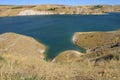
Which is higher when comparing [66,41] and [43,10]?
[66,41]

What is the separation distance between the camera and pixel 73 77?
6.34 metres

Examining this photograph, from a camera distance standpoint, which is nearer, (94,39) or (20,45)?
(20,45)

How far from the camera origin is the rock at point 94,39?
49469mm

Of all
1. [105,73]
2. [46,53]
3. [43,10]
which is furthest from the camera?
[43,10]

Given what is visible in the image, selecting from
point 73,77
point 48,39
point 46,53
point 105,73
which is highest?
point 73,77

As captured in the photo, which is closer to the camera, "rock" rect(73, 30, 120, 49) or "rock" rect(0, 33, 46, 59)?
"rock" rect(0, 33, 46, 59)

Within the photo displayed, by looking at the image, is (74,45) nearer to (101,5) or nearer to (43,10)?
(43,10)

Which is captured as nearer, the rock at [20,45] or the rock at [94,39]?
the rock at [20,45]

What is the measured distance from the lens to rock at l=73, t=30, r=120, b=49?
1948 inches

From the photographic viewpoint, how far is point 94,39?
177 ft

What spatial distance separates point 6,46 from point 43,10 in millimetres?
117476

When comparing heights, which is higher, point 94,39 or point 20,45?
point 20,45

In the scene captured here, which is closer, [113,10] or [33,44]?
[33,44]

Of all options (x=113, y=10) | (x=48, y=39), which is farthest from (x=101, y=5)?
(x=48, y=39)
